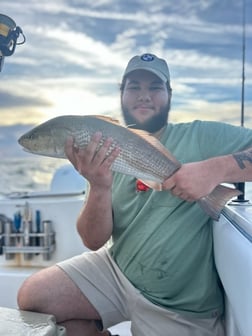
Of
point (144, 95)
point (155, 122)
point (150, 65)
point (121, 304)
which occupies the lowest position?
point (121, 304)

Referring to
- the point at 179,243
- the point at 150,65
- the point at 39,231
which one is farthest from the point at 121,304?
the point at 150,65

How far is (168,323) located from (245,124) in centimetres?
93

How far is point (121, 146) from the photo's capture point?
4.30ft

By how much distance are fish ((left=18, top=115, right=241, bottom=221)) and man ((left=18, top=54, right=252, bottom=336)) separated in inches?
1.2

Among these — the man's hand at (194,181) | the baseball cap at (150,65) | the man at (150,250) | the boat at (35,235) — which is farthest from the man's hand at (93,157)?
the boat at (35,235)

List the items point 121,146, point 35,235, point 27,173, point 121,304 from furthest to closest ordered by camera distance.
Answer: point 27,173 < point 35,235 < point 121,304 < point 121,146

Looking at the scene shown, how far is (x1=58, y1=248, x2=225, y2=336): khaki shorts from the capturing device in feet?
4.79

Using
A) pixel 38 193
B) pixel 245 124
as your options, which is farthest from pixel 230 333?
pixel 38 193

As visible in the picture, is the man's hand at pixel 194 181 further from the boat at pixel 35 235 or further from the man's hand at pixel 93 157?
the boat at pixel 35 235

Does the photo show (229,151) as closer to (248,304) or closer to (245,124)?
(245,124)

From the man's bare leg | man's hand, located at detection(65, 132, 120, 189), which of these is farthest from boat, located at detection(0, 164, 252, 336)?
man's hand, located at detection(65, 132, 120, 189)

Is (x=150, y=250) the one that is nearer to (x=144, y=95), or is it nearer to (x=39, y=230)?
(x=144, y=95)

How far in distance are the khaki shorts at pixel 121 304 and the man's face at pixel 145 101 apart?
601 millimetres

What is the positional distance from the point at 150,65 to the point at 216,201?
0.75 meters
